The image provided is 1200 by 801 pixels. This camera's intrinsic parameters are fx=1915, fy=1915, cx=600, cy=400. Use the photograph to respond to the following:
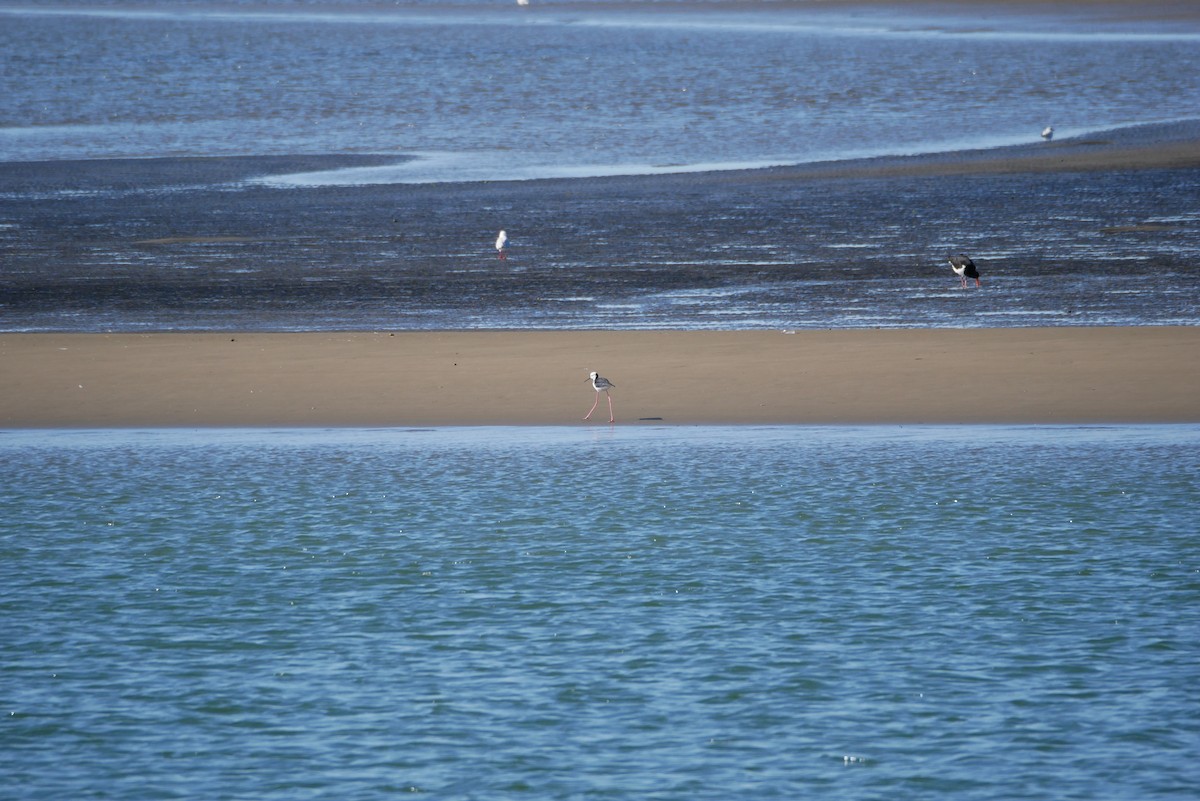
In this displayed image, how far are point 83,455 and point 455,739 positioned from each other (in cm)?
850

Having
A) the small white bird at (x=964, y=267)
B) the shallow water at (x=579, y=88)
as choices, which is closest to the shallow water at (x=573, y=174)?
the shallow water at (x=579, y=88)

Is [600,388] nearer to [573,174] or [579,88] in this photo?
[573,174]

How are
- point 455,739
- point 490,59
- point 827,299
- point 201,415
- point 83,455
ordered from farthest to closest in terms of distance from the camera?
point 490,59
point 827,299
point 201,415
point 83,455
point 455,739

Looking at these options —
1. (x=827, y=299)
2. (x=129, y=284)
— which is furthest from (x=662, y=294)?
(x=129, y=284)

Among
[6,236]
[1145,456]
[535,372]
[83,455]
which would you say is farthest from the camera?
[6,236]

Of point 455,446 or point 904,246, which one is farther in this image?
point 904,246

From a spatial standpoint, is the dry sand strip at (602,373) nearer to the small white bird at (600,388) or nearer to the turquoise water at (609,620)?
the small white bird at (600,388)

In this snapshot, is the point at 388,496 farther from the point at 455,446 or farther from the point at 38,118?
the point at 38,118

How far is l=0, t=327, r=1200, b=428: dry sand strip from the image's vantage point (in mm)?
17734

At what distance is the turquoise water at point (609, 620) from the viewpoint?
8.34 meters

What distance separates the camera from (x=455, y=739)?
865 cm

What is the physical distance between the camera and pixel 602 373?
1928cm

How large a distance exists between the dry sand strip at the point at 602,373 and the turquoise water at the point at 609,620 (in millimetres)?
1473

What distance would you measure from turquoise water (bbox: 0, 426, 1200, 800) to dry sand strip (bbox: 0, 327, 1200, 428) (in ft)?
4.83
